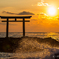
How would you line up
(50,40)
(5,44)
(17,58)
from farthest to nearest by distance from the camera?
(50,40)
(5,44)
(17,58)

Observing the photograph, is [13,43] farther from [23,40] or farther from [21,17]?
[21,17]

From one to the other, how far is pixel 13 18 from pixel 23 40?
477 cm

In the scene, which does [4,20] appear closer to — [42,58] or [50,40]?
[50,40]

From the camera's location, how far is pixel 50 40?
25281mm

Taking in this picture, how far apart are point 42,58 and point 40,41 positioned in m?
12.3

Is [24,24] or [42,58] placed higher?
[24,24]

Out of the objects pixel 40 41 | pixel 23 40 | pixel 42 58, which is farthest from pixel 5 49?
pixel 40 41

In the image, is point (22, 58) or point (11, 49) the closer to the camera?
point (22, 58)

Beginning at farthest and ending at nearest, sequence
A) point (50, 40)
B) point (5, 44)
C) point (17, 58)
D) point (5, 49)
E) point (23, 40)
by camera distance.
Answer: point (50, 40), point (23, 40), point (5, 44), point (5, 49), point (17, 58)

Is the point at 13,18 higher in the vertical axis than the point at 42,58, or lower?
higher

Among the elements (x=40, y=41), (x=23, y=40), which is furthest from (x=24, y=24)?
(x=40, y=41)

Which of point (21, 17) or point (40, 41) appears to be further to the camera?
point (40, 41)

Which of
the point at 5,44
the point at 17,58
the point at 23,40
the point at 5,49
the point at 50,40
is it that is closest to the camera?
the point at 17,58

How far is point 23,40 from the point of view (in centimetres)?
2319
